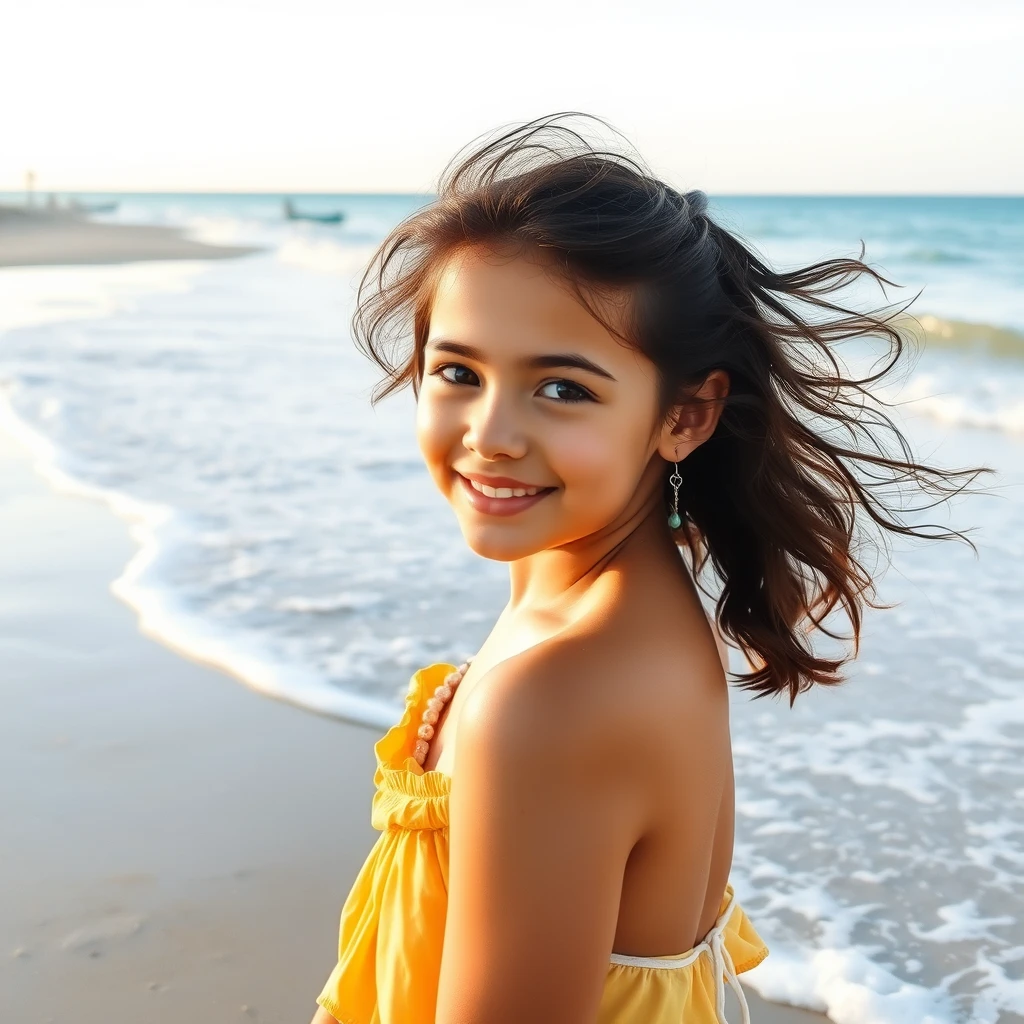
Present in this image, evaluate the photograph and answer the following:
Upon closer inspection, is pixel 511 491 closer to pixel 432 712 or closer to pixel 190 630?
pixel 432 712

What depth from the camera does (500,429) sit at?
1.68m

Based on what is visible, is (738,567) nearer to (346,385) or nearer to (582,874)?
(582,874)

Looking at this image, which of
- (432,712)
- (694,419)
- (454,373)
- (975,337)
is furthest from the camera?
(975,337)

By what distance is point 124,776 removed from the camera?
354 cm

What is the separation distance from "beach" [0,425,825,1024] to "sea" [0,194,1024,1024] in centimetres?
25

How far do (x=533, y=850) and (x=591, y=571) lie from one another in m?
0.50

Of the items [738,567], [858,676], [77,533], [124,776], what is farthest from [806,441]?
[77,533]

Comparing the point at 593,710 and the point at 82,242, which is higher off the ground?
the point at 593,710

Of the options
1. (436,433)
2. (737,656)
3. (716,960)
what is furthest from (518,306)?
(737,656)

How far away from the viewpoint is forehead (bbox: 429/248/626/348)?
166 cm

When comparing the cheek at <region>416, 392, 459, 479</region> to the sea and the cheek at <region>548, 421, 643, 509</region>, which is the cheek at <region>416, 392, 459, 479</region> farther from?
the sea

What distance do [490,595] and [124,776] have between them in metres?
1.93

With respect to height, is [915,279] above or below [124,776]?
below

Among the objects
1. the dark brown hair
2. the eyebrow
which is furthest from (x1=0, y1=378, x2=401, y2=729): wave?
the eyebrow
